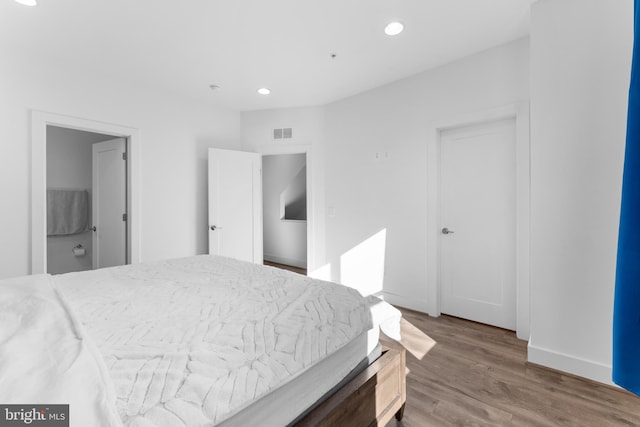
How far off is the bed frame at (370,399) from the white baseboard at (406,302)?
1.81 m

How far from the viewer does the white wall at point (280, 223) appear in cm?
591

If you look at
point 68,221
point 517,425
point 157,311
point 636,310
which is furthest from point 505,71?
point 68,221

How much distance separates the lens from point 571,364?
2043 mm

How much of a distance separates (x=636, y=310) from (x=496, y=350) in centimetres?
133

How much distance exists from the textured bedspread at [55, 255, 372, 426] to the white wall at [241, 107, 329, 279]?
8.06 feet

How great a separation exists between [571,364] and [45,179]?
4651 millimetres

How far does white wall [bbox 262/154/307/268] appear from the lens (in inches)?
233

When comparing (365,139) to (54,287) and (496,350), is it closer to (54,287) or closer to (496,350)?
(496,350)

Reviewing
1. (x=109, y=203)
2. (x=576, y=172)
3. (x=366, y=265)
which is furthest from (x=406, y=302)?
(x=109, y=203)

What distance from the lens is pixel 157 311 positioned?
4.16 feet

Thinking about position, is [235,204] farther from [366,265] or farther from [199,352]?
[199,352]

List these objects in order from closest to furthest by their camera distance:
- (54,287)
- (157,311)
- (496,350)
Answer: (157,311) < (54,287) < (496,350)

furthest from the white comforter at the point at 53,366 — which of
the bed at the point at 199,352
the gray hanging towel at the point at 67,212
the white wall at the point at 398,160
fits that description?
the gray hanging towel at the point at 67,212

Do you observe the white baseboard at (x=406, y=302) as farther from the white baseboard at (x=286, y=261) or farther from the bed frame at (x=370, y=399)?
the white baseboard at (x=286, y=261)
